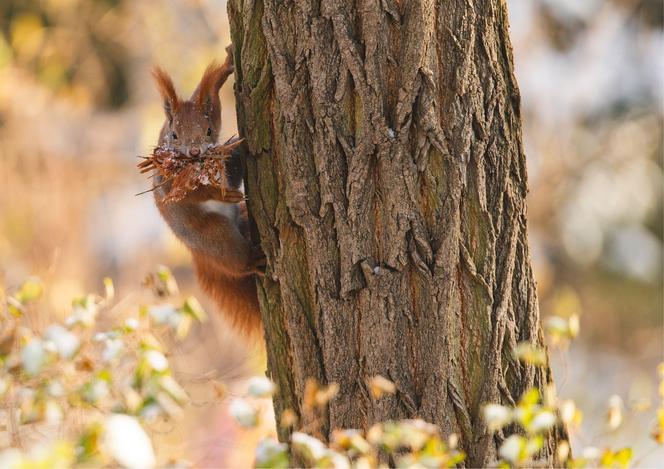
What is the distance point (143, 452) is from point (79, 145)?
7.09 metres

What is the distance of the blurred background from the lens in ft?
22.9

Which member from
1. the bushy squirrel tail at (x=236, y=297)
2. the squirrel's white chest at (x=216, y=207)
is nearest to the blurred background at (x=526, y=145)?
→ the bushy squirrel tail at (x=236, y=297)

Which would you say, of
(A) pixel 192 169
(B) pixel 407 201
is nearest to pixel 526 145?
(A) pixel 192 169

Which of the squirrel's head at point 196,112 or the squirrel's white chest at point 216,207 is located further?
the squirrel's white chest at point 216,207

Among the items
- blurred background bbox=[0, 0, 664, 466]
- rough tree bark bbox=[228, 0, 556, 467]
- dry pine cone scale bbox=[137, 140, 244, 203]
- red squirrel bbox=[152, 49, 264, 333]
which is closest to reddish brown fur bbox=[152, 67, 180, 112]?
red squirrel bbox=[152, 49, 264, 333]

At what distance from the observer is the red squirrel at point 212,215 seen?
7.11 ft

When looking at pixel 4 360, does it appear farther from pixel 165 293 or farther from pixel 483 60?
pixel 483 60

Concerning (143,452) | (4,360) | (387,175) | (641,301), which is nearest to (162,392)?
(143,452)

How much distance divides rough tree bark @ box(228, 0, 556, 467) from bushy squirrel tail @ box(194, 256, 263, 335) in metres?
0.56

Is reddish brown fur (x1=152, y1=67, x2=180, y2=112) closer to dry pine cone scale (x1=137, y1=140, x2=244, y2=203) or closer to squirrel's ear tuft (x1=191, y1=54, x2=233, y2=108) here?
squirrel's ear tuft (x1=191, y1=54, x2=233, y2=108)

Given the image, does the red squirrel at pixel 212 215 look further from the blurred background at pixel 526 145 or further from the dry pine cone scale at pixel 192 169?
the blurred background at pixel 526 145

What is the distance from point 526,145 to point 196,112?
581cm

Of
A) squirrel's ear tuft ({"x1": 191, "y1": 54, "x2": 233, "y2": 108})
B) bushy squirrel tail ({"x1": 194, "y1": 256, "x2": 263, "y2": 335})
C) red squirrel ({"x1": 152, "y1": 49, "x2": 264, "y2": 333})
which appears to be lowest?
bushy squirrel tail ({"x1": 194, "y1": 256, "x2": 263, "y2": 335})

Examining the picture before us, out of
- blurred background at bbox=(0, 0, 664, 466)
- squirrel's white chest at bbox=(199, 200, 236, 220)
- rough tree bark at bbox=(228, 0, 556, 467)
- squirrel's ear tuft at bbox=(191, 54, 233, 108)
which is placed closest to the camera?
rough tree bark at bbox=(228, 0, 556, 467)
